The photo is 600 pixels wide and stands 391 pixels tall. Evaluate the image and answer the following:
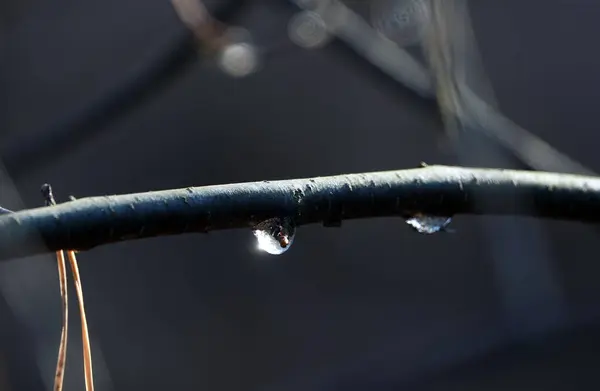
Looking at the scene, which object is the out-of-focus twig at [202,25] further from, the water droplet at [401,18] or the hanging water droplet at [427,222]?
the hanging water droplet at [427,222]

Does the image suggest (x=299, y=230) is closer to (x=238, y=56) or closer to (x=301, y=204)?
(x=238, y=56)

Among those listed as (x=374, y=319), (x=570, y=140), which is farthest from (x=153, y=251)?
(x=570, y=140)

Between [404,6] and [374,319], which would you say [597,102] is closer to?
[374,319]

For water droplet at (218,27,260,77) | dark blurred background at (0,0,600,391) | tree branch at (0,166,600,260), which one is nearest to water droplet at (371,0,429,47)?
water droplet at (218,27,260,77)

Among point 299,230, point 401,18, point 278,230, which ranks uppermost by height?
point 299,230

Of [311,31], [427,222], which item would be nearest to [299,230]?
[311,31]
